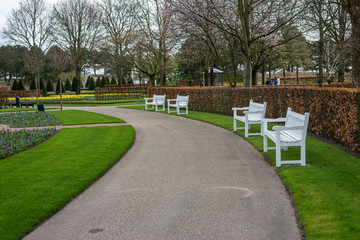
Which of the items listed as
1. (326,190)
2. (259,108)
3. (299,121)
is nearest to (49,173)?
(326,190)

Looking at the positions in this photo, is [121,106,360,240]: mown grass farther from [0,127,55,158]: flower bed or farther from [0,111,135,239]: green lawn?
[0,127,55,158]: flower bed

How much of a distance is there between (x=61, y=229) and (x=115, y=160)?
12.6ft

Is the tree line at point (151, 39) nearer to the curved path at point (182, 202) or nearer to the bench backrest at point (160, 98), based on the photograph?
the bench backrest at point (160, 98)

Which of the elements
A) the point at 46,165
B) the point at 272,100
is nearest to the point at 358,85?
the point at 272,100

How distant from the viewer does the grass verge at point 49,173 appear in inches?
190

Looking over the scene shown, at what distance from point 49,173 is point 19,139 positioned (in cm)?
480

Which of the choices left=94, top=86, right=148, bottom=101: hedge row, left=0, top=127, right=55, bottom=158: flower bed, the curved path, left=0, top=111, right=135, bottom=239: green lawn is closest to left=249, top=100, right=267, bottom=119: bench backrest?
the curved path

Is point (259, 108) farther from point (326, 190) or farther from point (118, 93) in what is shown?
point (118, 93)

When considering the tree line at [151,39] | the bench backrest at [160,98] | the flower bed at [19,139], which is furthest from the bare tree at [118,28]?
the flower bed at [19,139]

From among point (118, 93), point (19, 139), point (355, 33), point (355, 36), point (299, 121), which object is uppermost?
point (355, 33)

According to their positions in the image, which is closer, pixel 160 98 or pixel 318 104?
pixel 318 104

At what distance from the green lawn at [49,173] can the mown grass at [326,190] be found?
346cm

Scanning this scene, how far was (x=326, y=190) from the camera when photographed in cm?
544

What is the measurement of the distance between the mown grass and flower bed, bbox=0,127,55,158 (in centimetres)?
660
